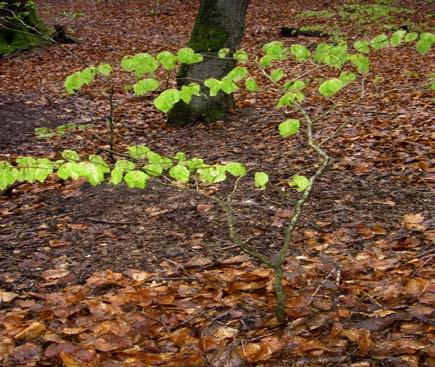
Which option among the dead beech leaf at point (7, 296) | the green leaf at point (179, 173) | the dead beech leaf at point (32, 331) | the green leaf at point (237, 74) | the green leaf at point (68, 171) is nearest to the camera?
the green leaf at point (68, 171)

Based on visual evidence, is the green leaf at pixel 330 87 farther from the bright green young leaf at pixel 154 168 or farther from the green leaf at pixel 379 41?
the bright green young leaf at pixel 154 168

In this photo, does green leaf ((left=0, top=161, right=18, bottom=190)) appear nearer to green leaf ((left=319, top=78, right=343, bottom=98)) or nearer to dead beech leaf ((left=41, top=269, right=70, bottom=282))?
dead beech leaf ((left=41, top=269, right=70, bottom=282))

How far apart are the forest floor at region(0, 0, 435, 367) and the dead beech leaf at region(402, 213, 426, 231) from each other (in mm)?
14

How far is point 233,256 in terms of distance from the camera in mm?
3688

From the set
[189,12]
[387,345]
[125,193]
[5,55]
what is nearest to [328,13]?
[189,12]

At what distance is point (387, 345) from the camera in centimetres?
234

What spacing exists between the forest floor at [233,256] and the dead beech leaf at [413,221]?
1cm

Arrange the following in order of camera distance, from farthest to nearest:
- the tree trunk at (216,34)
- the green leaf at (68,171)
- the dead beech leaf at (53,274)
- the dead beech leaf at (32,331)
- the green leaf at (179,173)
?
the tree trunk at (216,34), the dead beech leaf at (53,274), the dead beech leaf at (32,331), the green leaf at (179,173), the green leaf at (68,171)

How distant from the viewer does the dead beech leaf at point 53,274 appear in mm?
3595

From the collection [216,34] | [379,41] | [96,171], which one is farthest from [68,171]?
[216,34]

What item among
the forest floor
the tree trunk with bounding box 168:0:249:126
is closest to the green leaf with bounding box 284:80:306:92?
the forest floor

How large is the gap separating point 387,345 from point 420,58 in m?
10.2

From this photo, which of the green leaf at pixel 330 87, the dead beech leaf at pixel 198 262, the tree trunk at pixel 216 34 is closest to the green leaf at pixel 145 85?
the green leaf at pixel 330 87

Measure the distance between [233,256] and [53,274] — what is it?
1362mm
